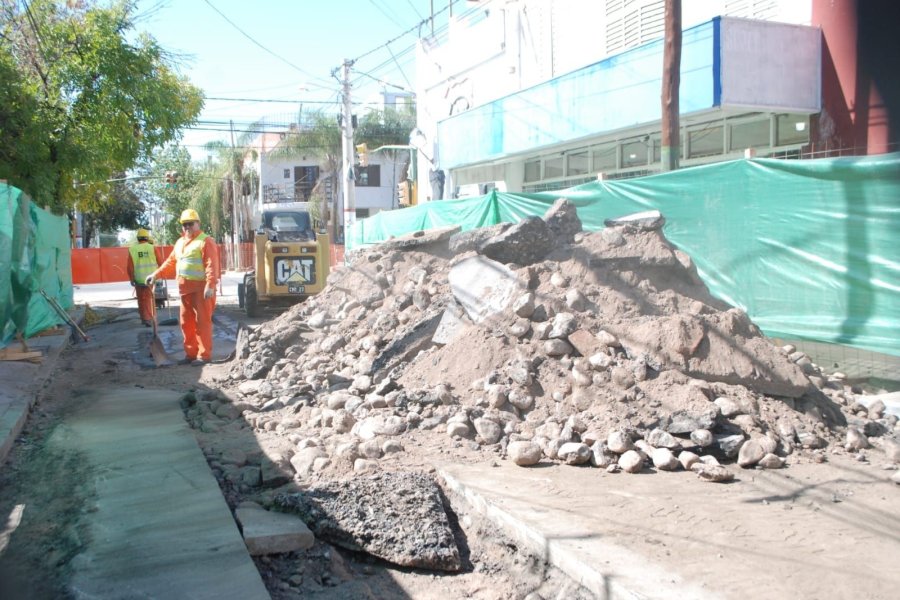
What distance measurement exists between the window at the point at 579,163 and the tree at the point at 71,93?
8.76 meters

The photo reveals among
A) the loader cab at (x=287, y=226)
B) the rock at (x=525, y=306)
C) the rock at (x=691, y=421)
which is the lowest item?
the rock at (x=691, y=421)

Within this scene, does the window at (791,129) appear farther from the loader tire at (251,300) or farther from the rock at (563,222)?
the loader tire at (251,300)

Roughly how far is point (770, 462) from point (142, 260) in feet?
40.9

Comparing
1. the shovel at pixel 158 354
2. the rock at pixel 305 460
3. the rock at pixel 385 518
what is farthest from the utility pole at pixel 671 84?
the shovel at pixel 158 354

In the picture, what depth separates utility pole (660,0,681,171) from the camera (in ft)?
31.6

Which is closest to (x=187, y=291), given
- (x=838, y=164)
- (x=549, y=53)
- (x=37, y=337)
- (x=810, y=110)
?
(x=37, y=337)

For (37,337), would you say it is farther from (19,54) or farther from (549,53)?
(549,53)

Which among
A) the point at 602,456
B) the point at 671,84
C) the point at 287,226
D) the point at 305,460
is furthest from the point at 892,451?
the point at 287,226

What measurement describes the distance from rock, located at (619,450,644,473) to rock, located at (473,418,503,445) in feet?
3.17

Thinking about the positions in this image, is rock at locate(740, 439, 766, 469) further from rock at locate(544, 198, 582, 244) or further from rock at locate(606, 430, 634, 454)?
rock at locate(544, 198, 582, 244)

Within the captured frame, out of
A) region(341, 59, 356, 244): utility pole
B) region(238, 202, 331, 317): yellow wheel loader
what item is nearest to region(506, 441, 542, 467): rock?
region(238, 202, 331, 317): yellow wheel loader

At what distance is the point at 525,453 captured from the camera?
16.3 feet

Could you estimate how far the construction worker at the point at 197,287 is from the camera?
10008 mm

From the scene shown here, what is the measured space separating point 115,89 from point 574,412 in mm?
12409
